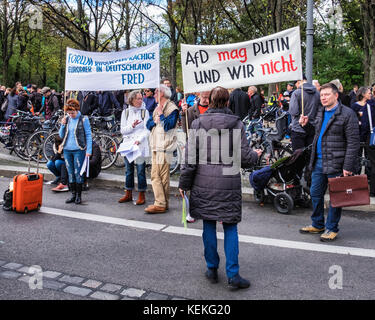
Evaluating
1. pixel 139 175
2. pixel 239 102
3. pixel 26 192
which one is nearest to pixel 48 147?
pixel 26 192

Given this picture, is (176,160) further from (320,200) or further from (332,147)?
(332,147)

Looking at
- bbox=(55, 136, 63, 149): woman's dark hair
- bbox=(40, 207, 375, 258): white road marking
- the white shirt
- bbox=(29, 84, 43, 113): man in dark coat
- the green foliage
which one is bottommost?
bbox=(40, 207, 375, 258): white road marking

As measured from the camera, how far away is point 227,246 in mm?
3949

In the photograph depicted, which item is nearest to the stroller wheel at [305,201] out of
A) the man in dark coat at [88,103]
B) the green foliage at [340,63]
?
the man in dark coat at [88,103]

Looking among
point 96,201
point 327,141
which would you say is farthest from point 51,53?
point 327,141

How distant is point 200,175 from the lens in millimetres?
3988

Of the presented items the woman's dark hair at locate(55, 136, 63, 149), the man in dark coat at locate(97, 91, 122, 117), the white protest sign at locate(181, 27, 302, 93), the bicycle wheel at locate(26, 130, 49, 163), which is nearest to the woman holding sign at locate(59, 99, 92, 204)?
the woman's dark hair at locate(55, 136, 63, 149)

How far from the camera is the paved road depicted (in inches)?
152

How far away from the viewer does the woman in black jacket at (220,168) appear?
3900 mm

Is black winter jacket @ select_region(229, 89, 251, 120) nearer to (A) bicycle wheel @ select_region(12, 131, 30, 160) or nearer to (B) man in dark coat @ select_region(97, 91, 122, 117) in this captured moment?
(B) man in dark coat @ select_region(97, 91, 122, 117)

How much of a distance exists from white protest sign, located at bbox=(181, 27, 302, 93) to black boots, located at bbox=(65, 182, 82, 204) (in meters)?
2.49

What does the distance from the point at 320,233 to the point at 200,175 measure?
239 cm
